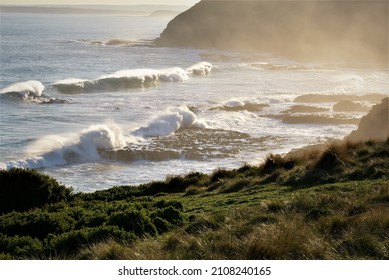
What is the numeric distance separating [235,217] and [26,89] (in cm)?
4100

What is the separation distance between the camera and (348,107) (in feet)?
131

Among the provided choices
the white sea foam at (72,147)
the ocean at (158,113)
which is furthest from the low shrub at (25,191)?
the white sea foam at (72,147)

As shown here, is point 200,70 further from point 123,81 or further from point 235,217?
point 235,217

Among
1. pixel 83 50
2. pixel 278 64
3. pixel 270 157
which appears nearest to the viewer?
pixel 270 157

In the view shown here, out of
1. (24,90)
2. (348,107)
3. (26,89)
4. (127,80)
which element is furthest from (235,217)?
(127,80)

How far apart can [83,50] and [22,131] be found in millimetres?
58804

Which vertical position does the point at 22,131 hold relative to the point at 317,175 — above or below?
below

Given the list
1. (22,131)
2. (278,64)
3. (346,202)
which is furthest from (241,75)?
(346,202)

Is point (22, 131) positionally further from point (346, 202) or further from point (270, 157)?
point (346, 202)

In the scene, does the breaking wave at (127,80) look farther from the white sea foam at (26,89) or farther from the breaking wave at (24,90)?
the breaking wave at (24,90)

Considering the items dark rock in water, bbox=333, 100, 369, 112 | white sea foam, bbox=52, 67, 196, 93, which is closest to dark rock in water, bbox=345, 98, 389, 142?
dark rock in water, bbox=333, 100, 369, 112

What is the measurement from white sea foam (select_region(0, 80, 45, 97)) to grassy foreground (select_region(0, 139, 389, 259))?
3368cm

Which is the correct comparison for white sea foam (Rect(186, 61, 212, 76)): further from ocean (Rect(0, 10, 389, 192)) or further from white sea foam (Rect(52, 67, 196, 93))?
white sea foam (Rect(52, 67, 196, 93))

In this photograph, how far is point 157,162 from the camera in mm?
26359
